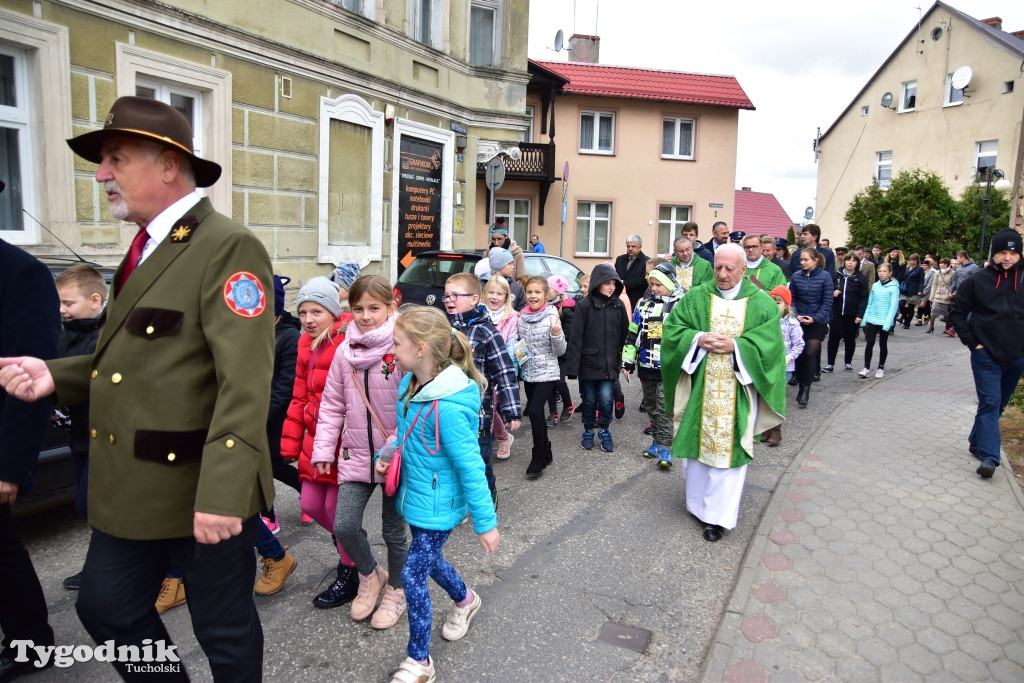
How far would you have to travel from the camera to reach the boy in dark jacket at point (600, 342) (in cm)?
679

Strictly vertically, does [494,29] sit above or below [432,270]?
above

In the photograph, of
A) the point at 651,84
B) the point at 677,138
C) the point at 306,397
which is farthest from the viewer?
the point at 677,138

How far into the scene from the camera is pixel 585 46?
30406mm

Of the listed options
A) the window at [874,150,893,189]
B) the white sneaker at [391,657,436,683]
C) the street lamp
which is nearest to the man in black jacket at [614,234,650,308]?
the white sneaker at [391,657,436,683]

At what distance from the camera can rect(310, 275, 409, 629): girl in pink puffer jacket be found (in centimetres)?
360

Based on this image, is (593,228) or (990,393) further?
(593,228)

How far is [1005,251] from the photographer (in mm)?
6215

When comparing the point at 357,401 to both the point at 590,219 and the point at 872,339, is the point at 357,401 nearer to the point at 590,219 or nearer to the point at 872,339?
the point at 872,339

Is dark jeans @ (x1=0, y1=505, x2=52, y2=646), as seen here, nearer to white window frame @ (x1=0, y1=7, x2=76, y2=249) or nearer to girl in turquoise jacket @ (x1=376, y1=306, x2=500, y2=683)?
girl in turquoise jacket @ (x1=376, y1=306, x2=500, y2=683)

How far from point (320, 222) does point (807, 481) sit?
8.82 m

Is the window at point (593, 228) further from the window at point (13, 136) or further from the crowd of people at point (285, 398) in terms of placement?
the window at point (13, 136)

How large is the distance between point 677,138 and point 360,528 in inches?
1037

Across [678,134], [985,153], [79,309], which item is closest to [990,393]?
[79,309]

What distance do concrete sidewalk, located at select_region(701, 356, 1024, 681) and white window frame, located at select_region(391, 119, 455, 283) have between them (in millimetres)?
9240
